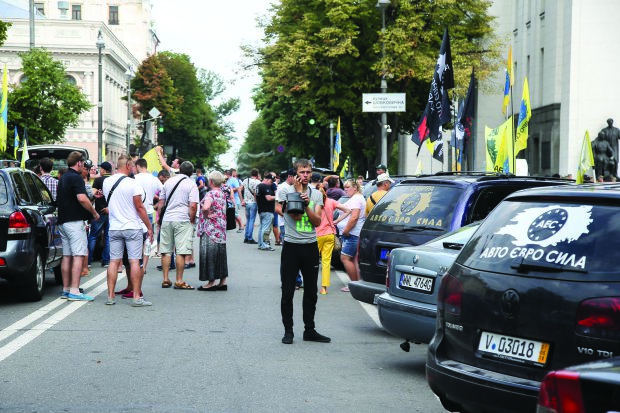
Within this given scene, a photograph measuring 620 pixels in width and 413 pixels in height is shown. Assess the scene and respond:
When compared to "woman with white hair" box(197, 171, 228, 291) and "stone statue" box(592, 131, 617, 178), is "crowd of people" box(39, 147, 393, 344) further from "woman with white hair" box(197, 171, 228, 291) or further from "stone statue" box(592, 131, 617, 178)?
"stone statue" box(592, 131, 617, 178)

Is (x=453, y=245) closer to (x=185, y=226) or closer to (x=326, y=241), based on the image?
(x=326, y=241)

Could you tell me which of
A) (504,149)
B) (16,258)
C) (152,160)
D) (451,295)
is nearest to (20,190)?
(16,258)

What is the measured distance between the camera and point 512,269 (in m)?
5.72

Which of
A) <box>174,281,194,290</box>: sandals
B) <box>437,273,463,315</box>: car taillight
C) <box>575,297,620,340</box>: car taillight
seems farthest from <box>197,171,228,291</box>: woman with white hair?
<box>575,297,620,340</box>: car taillight

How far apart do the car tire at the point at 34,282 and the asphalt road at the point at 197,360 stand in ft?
0.57

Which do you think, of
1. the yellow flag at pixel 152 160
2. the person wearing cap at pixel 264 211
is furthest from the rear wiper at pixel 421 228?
the person wearing cap at pixel 264 211

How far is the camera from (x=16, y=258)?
12445 mm

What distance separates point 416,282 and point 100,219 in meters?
10.8

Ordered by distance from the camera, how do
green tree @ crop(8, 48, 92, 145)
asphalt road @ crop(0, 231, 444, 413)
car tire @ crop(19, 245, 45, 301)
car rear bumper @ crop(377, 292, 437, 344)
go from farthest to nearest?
1. green tree @ crop(8, 48, 92, 145)
2. car tire @ crop(19, 245, 45, 301)
3. car rear bumper @ crop(377, 292, 437, 344)
4. asphalt road @ crop(0, 231, 444, 413)

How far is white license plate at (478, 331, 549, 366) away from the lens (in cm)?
553

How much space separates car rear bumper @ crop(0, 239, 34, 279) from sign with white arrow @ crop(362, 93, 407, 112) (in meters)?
18.4

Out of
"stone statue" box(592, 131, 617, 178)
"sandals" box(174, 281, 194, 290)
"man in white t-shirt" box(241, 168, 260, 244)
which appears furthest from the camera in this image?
"stone statue" box(592, 131, 617, 178)

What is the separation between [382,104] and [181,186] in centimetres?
1575

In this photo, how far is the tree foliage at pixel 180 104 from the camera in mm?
99375
